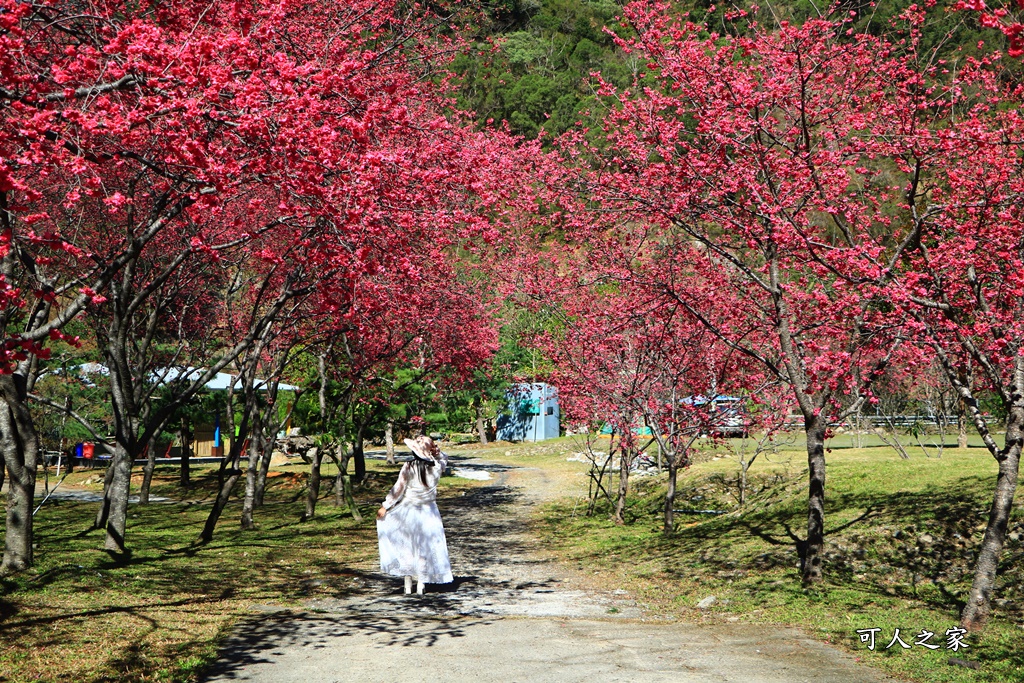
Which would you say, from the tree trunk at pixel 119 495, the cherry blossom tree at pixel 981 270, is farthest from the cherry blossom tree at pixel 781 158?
the tree trunk at pixel 119 495

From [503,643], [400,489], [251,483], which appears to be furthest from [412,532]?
[251,483]

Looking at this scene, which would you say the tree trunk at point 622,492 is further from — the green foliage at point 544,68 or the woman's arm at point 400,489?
the green foliage at point 544,68

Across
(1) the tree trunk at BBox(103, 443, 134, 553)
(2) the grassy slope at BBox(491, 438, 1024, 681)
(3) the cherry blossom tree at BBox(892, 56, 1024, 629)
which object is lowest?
(2) the grassy slope at BBox(491, 438, 1024, 681)

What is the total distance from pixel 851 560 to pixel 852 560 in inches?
0.5

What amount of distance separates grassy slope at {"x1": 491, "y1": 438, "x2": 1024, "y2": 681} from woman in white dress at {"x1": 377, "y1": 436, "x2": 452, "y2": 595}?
9.08 ft

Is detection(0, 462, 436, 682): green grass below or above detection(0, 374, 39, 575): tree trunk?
below

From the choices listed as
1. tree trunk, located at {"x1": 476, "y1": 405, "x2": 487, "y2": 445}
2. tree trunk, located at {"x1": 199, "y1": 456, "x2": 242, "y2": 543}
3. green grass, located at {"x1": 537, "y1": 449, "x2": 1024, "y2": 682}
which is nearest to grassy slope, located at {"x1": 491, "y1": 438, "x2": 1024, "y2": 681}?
green grass, located at {"x1": 537, "y1": 449, "x2": 1024, "y2": 682}

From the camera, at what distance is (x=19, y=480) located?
408 inches

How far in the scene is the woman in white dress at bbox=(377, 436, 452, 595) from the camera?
423 inches

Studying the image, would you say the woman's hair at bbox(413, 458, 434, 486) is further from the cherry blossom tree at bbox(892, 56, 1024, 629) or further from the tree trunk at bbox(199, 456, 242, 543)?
the cherry blossom tree at bbox(892, 56, 1024, 629)

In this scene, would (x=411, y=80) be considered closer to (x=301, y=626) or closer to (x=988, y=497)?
(x=301, y=626)

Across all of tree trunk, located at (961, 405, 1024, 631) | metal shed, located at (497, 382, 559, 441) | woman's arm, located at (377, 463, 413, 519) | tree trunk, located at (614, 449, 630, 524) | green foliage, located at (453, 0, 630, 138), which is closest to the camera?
tree trunk, located at (961, 405, 1024, 631)

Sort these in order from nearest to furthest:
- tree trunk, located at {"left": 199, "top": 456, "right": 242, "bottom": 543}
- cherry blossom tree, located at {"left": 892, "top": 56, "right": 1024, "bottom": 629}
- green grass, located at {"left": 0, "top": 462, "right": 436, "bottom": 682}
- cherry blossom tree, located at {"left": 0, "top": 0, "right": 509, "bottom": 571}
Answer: cherry blossom tree, located at {"left": 0, "top": 0, "right": 509, "bottom": 571}, green grass, located at {"left": 0, "top": 462, "right": 436, "bottom": 682}, cherry blossom tree, located at {"left": 892, "top": 56, "right": 1024, "bottom": 629}, tree trunk, located at {"left": 199, "top": 456, "right": 242, "bottom": 543}

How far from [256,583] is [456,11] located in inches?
341
